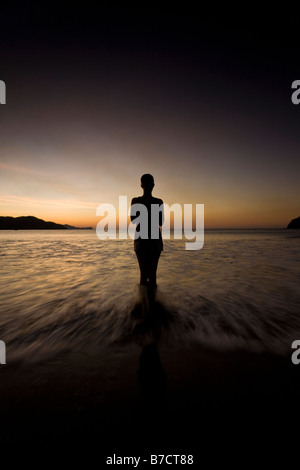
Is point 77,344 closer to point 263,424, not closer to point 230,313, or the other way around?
point 263,424

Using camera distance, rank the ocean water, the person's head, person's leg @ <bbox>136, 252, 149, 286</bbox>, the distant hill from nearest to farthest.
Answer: the ocean water, the person's head, person's leg @ <bbox>136, 252, 149, 286</bbox>, the distant hill

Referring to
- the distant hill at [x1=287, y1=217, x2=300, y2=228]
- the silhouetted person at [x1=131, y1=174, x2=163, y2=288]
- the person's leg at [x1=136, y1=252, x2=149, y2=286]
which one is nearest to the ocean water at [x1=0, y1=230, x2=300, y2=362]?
the person's leg at [x1=136, y1=252, x2=149, y2=286]

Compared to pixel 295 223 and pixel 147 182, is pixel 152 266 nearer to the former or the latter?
pixel 147 182

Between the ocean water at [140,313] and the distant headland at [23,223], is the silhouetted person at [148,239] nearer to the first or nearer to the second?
the ocean water at [140,313]

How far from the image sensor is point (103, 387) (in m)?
2.09

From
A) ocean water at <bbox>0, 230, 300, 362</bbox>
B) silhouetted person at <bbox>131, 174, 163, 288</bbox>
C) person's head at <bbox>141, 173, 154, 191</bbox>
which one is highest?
person's head at <bbox>141, 173, 154, 191</bbox>

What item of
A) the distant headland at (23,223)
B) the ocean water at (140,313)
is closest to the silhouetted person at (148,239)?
the ocean water at (140,313)

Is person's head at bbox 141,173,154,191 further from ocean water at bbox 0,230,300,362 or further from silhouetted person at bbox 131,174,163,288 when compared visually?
ocean water at bbox 0,230,300,362

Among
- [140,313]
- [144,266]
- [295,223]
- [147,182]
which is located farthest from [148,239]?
[295,223]

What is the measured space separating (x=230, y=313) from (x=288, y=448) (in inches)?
114

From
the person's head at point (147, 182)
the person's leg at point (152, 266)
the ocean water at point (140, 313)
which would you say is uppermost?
the person's head at point (147, 182)

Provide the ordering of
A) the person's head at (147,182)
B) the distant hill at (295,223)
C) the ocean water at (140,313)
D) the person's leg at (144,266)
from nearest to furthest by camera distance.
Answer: the ocean water at (140,313), the person's head at (147,182), the person's leg at (144,266), the distant hill at (295,223)

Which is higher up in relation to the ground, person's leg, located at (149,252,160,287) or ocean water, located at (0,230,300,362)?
person's leg, located at (149,252,160,287)

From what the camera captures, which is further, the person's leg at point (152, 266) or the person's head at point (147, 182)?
the person's leg at point (152, 266)
